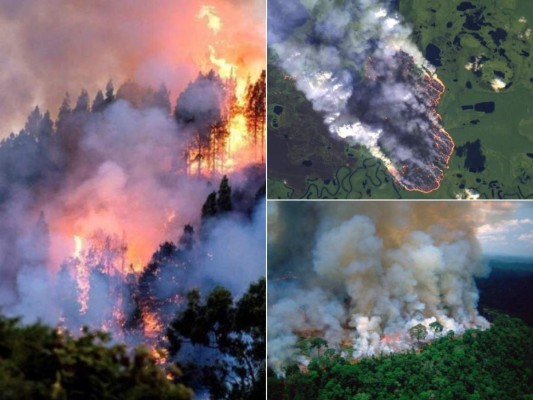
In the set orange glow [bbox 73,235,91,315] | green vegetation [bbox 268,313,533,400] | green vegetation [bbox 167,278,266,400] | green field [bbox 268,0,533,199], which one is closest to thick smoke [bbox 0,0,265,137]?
green field [bbox 268,0,533,199]

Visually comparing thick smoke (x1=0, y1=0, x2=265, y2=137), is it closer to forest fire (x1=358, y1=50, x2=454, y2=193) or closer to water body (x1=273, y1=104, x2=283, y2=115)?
water body (x1=273, y1=104, x2=283, y2=115)

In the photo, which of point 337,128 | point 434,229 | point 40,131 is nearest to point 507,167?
point 434,229

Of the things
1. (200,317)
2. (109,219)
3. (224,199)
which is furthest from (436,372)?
(109,219)

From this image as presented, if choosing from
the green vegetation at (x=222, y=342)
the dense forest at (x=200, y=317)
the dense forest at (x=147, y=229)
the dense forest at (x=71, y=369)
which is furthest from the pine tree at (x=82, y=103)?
the dense forest at (x=71, y=369)

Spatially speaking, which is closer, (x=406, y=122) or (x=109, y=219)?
(x=109, y=219)

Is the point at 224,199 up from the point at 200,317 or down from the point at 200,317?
up

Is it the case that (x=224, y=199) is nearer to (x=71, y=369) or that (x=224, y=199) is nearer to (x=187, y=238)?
(x=187, y=238)

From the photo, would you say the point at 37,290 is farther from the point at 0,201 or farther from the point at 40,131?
the point at 40,131
